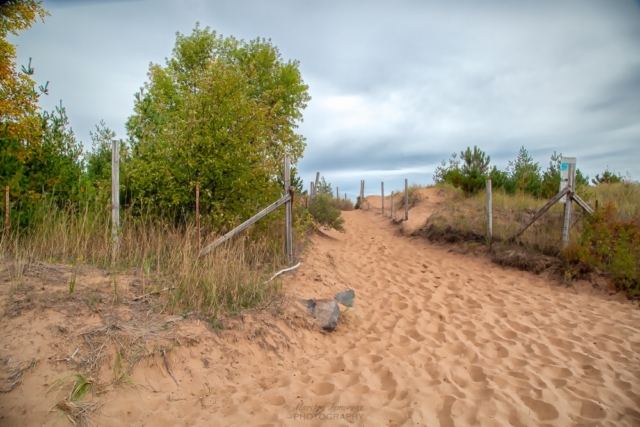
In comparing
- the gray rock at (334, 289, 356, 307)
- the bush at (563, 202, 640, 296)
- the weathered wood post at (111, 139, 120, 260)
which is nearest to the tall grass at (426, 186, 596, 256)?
the bush at (563, 202, 640, 296)

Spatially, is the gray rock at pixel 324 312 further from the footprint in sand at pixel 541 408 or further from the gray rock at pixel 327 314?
the footprint in sand at pixel 541 408

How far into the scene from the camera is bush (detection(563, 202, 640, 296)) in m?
6.76

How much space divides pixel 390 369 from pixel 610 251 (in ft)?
19.5

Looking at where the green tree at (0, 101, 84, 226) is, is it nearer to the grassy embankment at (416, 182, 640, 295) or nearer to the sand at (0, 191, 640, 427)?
the sand at (0, 191, 640, 427)

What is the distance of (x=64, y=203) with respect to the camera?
6.93 metres

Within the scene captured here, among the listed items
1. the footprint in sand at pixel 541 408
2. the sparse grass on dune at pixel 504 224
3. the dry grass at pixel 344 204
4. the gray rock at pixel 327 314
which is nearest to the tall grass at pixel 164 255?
the gray rock at pixel 327 314

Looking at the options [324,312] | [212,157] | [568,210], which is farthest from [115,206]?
[568,210]

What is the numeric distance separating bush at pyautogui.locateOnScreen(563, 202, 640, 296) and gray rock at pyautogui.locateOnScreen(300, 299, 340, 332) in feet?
16.9

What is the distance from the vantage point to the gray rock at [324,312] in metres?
5.20

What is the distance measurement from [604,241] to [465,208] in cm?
506

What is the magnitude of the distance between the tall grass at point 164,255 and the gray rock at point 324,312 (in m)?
0.60

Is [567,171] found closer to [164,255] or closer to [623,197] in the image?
[623,197]

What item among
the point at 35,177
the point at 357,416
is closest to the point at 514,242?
the point at 357,416

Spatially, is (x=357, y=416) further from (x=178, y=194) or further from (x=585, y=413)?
(x=178, y=194)
